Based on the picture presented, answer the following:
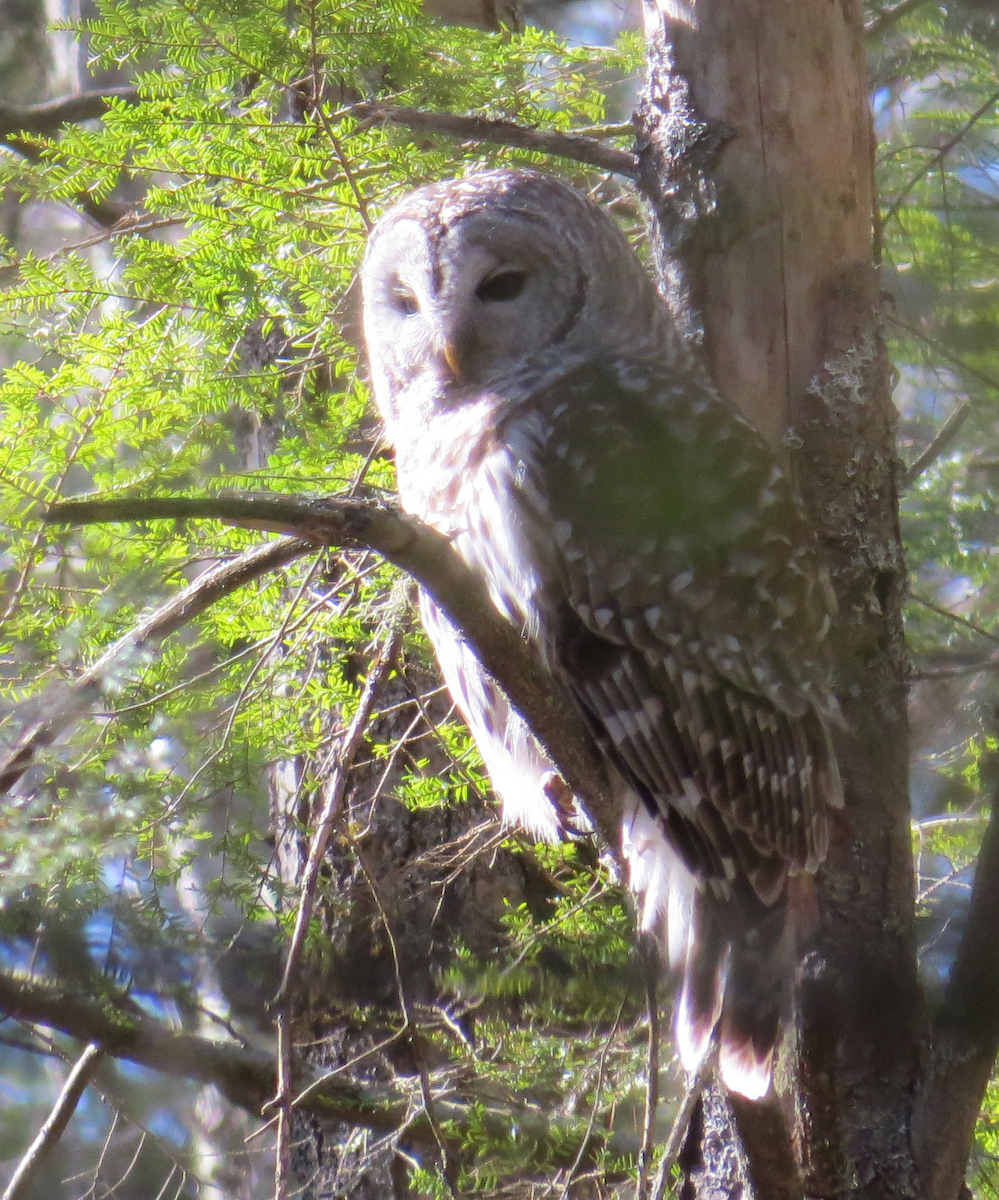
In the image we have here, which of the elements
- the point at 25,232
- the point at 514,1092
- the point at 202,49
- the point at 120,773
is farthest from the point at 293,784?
the point at 25,232

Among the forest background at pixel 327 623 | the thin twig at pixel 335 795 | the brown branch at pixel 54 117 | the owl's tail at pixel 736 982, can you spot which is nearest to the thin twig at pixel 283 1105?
the forest background at pixel 327 623

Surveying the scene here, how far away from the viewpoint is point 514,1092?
10.1ft

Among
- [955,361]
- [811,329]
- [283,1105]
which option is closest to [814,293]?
[811,329]

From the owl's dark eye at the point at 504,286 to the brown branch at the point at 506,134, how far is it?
0.34 m

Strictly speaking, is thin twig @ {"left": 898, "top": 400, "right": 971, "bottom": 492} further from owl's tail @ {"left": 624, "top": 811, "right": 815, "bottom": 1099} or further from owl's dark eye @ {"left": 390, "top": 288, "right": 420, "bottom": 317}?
owl's dark eye @ {"left": 390, "top": 288, "right": 420, "bottom": 317}

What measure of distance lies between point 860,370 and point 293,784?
2.23 m

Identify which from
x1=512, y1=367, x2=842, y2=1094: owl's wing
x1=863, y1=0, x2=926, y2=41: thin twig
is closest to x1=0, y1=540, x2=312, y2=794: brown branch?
x1=512, y1=367, x2=842, y2=1094: owl's wing

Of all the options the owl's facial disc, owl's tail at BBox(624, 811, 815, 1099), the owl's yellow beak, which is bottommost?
owl's tail at BBox(624, 811, 815, 1099)

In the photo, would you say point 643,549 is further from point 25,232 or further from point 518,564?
point 25,232

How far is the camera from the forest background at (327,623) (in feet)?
6.79

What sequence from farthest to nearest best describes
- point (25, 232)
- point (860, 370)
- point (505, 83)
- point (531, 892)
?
point (25, 232) < point (531, 892) < point (505, 83) < point (860, 370)

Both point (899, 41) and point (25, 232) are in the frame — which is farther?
point (25, 232)

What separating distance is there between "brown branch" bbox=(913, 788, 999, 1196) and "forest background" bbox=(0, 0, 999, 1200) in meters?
0.07

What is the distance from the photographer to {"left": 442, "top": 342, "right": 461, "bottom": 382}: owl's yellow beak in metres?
2.91
